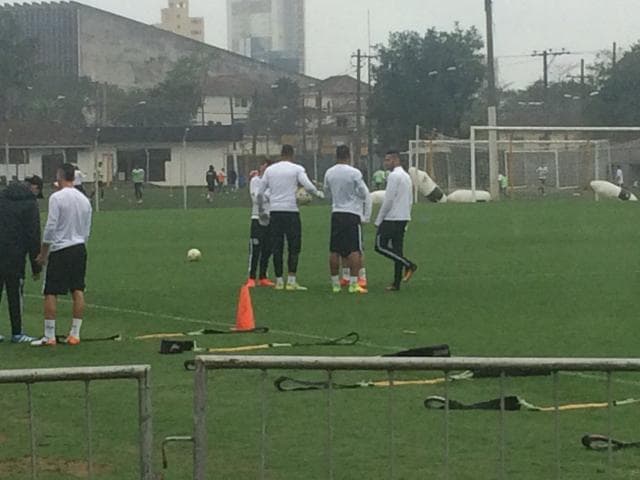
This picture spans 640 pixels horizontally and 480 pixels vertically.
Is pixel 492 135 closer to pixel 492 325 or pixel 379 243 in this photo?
pixel 379 243

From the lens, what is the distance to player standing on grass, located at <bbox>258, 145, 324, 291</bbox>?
19.4m

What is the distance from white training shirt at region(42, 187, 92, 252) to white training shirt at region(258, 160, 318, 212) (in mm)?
5345

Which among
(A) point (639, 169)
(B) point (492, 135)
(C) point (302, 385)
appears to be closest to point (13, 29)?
(A) point (639, 169)

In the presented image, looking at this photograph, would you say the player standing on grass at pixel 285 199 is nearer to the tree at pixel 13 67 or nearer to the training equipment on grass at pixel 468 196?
the training equipment on grass at pixel 468 196

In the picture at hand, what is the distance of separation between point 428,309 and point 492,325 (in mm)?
1871

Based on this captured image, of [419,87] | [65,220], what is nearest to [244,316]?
[65,220]

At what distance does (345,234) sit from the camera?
63.4 feet

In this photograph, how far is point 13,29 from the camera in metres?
102

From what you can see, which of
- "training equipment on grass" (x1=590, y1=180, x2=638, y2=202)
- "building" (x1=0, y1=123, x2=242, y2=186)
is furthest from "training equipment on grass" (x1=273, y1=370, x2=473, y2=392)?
"building" (x1=0, y1=123, x2=242, y2=186)

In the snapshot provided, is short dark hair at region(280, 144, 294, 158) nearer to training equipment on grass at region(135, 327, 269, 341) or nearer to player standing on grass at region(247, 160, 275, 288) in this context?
player standing on grass at region(247, 160, 275, 288)

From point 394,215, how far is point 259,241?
5.84 feet

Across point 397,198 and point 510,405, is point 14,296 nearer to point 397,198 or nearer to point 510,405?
point 397,198

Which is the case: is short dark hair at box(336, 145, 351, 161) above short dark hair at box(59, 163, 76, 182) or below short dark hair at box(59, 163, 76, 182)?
above

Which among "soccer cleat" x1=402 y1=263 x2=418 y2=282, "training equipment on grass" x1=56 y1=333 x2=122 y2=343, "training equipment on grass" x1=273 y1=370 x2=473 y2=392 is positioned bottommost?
"training equipment on grass" x1=56 y1=333 x2=122 y2=343
